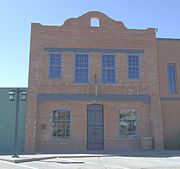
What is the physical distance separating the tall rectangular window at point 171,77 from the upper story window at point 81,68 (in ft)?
20.5

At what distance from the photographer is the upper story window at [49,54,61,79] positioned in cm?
2162

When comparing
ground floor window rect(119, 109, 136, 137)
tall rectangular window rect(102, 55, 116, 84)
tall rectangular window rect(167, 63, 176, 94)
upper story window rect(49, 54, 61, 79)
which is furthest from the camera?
tall rectangular window rect(167, 63, 176, 94)

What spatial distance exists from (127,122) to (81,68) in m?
5.00

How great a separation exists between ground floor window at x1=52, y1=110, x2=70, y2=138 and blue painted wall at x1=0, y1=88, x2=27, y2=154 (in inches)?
91.6

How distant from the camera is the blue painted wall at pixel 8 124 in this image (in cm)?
2141

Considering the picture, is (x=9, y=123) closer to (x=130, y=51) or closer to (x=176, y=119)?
(x=130, y=51)

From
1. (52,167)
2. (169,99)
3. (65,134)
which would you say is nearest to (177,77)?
(169,99)

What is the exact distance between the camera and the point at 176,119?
22141 millimetres

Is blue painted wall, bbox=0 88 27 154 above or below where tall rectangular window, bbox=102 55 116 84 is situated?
below

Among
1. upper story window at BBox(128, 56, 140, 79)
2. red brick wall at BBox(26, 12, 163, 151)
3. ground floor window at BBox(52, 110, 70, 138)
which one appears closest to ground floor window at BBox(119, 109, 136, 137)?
red brick wall at BBox(26, 12, 163, 151)

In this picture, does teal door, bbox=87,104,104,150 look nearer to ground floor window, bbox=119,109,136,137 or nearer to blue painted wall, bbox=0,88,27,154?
ground floor window, bbox=119,109,136,137

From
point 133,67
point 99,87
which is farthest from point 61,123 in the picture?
point 133,67

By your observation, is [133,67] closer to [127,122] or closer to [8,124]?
[127,122]

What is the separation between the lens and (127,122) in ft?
70.4
